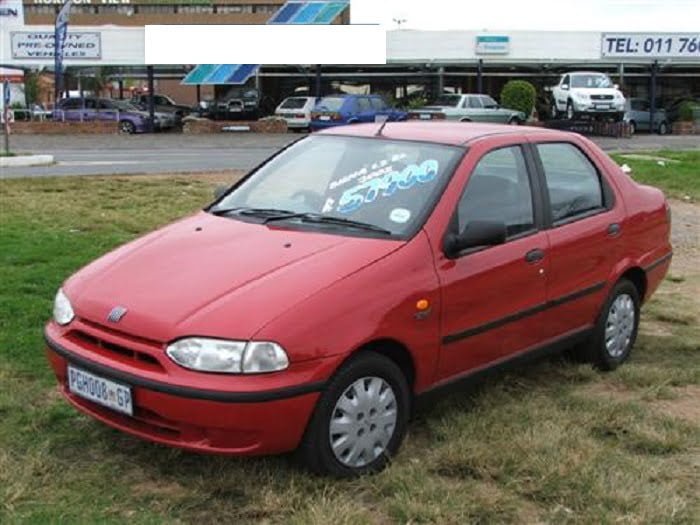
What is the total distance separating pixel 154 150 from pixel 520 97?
1707 centimetres

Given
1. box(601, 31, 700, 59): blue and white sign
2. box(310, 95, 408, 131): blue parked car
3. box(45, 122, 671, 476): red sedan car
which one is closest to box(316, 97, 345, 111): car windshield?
box(310, 95, 408, 131): blue parked car

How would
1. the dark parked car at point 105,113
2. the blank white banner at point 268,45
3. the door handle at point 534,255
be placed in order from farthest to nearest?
1. the blank white banner at point 268,45
2. the dark parked car at point 105,113
3. the door handle at point 534,255

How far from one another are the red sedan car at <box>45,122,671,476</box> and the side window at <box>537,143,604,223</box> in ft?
0.05

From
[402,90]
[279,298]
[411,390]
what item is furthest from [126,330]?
[402,90]

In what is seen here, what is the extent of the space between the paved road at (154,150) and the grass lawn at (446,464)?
12064 mm

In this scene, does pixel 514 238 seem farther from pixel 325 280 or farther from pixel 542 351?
pixel 325 280

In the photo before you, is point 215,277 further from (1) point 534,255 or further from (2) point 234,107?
(2) point 234,107

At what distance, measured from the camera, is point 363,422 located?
3834 mm

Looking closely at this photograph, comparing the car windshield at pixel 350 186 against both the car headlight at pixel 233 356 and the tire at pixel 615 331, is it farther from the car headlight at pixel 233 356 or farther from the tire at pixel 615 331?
the tire at pixel 615 331

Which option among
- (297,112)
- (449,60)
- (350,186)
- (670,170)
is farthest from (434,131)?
(449,60)

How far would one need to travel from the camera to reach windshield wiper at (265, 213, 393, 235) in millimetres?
4250

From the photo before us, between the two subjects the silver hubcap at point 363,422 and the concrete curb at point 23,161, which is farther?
the concrete curb at point 23,161

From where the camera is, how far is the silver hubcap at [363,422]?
12.3 feet

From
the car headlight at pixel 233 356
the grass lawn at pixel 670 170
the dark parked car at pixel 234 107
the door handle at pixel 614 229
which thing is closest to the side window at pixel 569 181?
the door handle at pixel 614 229
